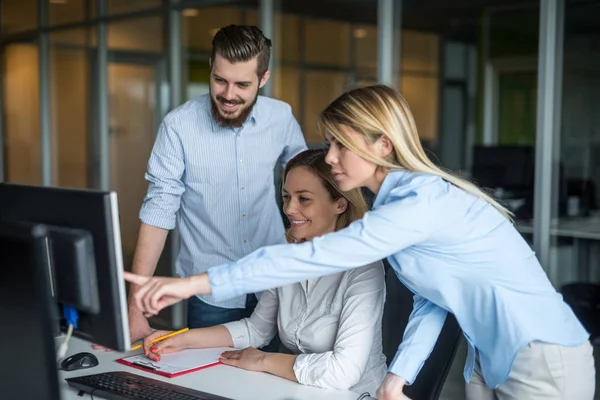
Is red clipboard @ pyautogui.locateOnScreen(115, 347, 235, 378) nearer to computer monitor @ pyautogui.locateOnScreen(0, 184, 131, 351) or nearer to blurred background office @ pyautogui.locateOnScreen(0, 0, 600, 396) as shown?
computer monitor @ pyautogui.locateOnScreen(0, 184, 131, 351)

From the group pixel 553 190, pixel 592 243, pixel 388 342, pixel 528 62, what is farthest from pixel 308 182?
pixel 528 62

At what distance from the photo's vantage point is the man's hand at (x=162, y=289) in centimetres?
159

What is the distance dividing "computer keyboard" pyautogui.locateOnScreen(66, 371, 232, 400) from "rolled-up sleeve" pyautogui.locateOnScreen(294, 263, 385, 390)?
10.8 inches

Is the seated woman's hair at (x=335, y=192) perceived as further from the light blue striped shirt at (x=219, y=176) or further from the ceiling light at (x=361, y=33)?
the ceiling light at (x=361, y=33)

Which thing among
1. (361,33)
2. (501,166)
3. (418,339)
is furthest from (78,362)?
(361,33)

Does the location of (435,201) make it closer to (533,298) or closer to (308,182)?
(533,298)

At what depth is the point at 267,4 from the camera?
4562 millimetres

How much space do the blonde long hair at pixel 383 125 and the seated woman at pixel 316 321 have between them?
1.50ft

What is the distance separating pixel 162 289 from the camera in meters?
1.59

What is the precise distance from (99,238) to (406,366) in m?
0.84

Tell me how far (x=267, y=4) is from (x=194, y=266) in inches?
89.1

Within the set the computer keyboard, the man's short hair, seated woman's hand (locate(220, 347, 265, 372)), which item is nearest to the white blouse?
seated woman's hand (locate(220, 347, 265, 372))

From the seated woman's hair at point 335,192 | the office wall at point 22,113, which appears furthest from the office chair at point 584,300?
the office wall at point 22,113

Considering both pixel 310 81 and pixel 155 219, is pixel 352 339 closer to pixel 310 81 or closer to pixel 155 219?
pixel 155 219
